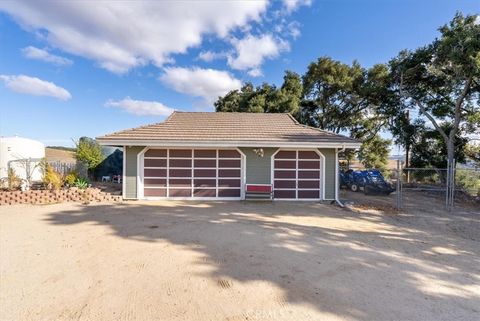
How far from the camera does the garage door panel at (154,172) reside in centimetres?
1069

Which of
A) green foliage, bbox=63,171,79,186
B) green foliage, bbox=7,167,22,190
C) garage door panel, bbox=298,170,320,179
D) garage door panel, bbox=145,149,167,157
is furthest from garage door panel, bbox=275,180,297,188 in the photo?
green foliage, bbox=7,167,22,190

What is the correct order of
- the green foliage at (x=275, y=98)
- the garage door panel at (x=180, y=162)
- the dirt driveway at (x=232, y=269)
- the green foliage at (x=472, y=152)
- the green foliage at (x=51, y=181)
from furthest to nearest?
the green foliage at (x=275, y=98) < the green foliage at (x=472, y=152) < the garage door panel at (x=180, y=162) < the green foliage at (x=51, y=181) < the dirt driveway at (x=232, y=269)

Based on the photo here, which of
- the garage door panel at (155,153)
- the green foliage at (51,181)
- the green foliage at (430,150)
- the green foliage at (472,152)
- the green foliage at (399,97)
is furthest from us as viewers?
the green foliage at (430,150)

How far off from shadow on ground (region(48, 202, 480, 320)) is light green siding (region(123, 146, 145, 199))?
1.49m

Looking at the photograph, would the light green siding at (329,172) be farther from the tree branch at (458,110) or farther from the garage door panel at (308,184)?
the tree branch at (458,110)

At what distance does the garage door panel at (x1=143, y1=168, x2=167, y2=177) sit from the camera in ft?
35.1

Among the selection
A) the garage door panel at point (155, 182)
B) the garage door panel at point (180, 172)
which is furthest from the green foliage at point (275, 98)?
the garage door panel at point (155, 182)

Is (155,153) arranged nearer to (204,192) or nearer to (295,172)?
(204,192)

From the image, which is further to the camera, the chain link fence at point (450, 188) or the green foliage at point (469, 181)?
the green foliage at point (469, 181)

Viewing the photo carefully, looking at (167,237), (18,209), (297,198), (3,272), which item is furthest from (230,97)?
(3,272)

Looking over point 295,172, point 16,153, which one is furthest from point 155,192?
point 16,153

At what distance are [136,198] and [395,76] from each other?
54.1ft

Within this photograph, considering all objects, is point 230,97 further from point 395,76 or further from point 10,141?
point 10,141

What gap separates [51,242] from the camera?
5.32 meters
